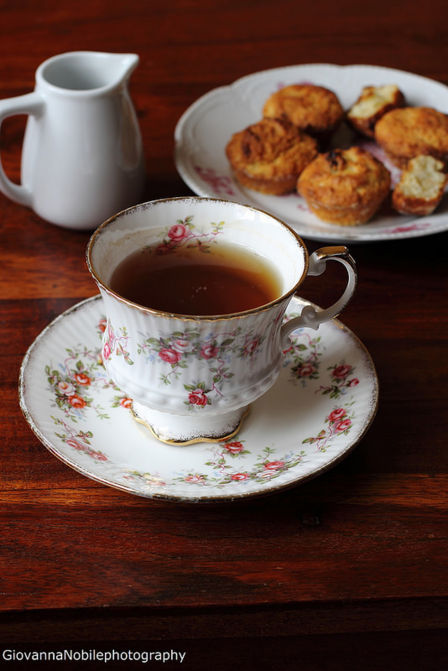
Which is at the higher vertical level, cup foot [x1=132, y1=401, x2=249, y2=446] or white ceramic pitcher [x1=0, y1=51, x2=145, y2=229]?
white ceramic pitcher [x1=0, y1=51, x2=145, y2=229]

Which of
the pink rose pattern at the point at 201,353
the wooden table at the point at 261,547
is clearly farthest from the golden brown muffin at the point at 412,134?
the pink rose pattern at the point at 201,353

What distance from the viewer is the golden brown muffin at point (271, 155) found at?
1.35m

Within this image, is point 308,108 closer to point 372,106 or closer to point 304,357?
point 372,106

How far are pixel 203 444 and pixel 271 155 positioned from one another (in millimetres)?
657

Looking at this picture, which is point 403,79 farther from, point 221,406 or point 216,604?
point 216,604

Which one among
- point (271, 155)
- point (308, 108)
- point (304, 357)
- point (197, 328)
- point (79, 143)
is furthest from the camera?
point (308, 108)

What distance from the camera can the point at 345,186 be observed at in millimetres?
1259

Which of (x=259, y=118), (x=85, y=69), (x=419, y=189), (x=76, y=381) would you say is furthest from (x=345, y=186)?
(x=76, y=381)

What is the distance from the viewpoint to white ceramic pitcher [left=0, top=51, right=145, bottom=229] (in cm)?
117

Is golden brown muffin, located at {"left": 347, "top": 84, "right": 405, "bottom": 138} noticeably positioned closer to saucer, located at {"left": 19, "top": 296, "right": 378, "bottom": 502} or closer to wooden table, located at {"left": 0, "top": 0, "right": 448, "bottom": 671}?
wooden table, located at {"left": 0, "top": 0, "right": 448, "bottom": 671}

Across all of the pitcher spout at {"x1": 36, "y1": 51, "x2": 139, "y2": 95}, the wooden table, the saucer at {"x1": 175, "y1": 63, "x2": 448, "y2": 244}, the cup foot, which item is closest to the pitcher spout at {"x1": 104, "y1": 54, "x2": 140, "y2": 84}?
the pitcher spout at {"x1": 36, "y1": 51, "x2": 139, "y2": 95}

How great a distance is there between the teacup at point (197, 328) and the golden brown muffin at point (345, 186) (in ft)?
1.27

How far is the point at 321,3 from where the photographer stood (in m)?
2.02

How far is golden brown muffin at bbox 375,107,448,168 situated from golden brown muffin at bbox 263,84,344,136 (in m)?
0.09
